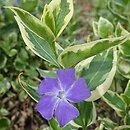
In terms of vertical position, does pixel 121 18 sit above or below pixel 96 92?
below

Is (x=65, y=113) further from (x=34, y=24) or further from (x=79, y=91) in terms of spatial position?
(x=34, y=24)

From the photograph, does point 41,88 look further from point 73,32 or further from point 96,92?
point 73,32

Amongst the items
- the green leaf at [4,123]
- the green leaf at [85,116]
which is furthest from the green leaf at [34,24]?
the green leaf at [4,123]

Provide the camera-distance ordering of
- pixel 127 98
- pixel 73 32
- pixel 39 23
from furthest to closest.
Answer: pixel 73 32 < pixel 127 98 < pixel 39 23

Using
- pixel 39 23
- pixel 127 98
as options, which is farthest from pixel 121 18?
pixel 39 23

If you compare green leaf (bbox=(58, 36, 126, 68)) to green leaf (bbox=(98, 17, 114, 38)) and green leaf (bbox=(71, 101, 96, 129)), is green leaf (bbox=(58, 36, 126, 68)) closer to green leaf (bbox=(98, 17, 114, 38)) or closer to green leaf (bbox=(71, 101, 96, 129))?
green leaf (bbox=(71, 101, 96, 129))

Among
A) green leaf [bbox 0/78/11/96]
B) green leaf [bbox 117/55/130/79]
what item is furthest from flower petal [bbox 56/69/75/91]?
green leaf [bbox 0/78/11/96]
